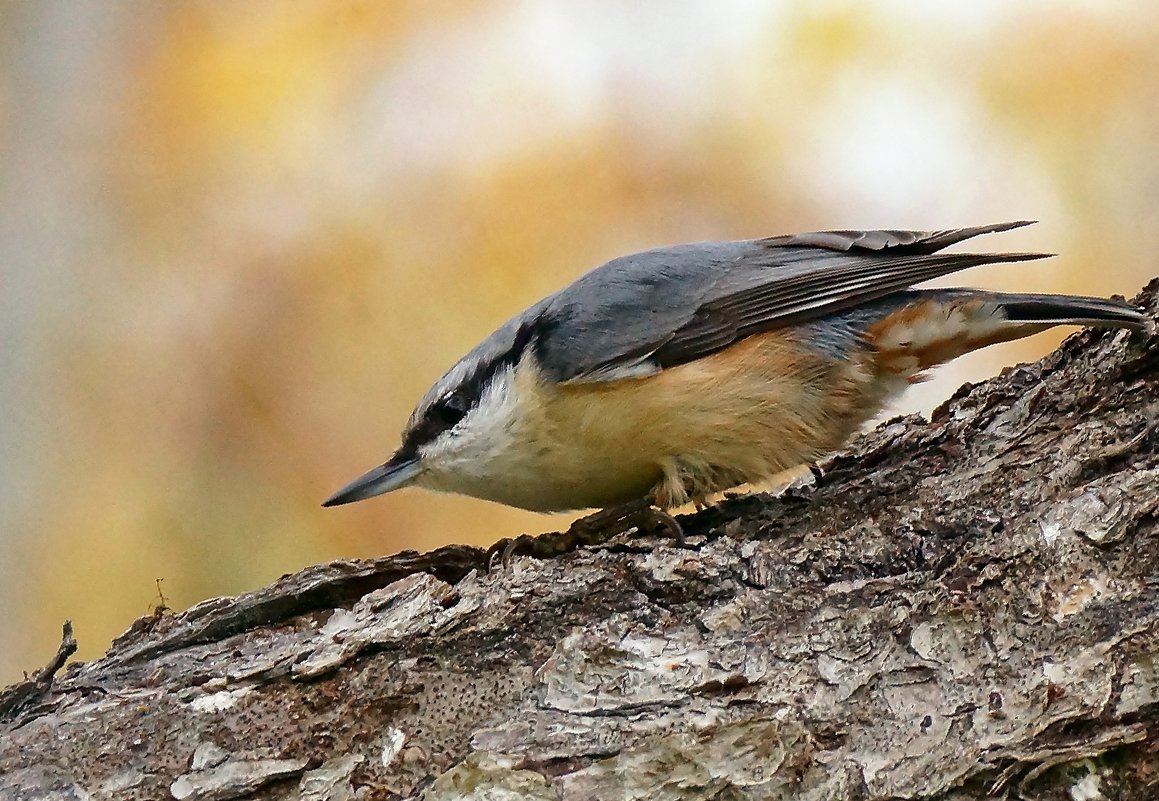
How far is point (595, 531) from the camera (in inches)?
78.0

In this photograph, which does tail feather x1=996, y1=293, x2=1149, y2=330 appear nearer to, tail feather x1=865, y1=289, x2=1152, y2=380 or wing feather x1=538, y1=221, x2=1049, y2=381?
tail feather x1=865, y1=289, x2=1152, y2=380

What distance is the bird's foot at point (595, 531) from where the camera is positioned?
1.90m

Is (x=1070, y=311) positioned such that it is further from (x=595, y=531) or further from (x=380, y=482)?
(x=380, y=482)

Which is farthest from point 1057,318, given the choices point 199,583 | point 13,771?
point 199,583

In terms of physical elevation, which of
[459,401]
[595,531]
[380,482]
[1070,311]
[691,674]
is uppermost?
[459,401]

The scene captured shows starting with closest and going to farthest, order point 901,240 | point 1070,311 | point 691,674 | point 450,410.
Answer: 1. point 691,674
2. point 1070,311
3. point 901,240
4. point 450,410

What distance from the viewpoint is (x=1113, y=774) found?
138cm

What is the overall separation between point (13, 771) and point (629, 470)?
1.13m

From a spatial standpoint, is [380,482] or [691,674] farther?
[380,482]

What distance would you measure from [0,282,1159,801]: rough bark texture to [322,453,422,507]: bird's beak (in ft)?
1.56

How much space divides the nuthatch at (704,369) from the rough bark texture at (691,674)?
298 millimetres

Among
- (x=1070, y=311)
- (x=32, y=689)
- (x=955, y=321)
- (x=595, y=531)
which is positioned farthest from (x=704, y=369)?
(x=32, y=689)

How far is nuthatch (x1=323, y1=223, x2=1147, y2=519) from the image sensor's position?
1979 millimetres

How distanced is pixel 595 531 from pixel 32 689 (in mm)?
982
